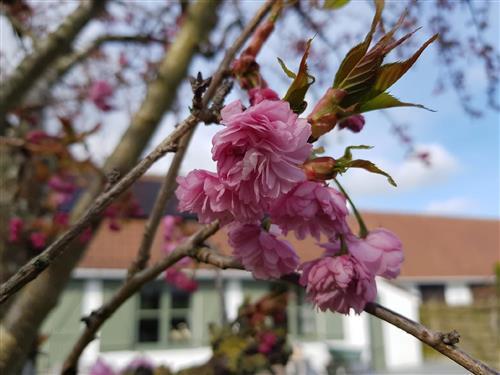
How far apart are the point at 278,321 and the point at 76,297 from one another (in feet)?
29.4

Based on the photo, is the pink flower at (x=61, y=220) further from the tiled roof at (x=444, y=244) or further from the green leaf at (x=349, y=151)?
the tiled roof at (x=444, y=244)

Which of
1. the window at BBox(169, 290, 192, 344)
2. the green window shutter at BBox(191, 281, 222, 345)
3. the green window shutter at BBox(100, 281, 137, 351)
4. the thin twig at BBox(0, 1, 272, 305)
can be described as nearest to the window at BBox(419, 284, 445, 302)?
the green window shutter at BBox(191, 281, 222, 345)

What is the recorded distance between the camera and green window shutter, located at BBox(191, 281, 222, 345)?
36.4ft

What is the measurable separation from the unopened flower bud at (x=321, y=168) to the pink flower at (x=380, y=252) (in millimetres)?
180

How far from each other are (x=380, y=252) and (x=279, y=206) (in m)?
0.26

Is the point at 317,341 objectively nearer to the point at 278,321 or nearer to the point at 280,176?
the point at 278,321

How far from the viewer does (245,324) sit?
213cm

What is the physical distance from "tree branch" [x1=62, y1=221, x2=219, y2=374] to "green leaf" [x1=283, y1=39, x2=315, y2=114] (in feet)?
0.93

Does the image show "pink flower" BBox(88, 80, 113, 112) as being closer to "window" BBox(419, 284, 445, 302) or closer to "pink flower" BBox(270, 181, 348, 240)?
"pink flower" BBox(270, 181, 348, 240)

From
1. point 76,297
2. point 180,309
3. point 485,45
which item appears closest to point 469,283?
point 180,309

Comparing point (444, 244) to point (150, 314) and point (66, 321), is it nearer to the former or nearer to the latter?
point (150, 314)

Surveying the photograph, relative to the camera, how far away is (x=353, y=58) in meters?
0.65

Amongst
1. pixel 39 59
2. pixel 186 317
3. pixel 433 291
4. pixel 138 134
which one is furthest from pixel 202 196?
pixel 433 291

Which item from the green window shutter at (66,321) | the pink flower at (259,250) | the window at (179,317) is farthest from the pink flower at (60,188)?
the window at (179,317)
